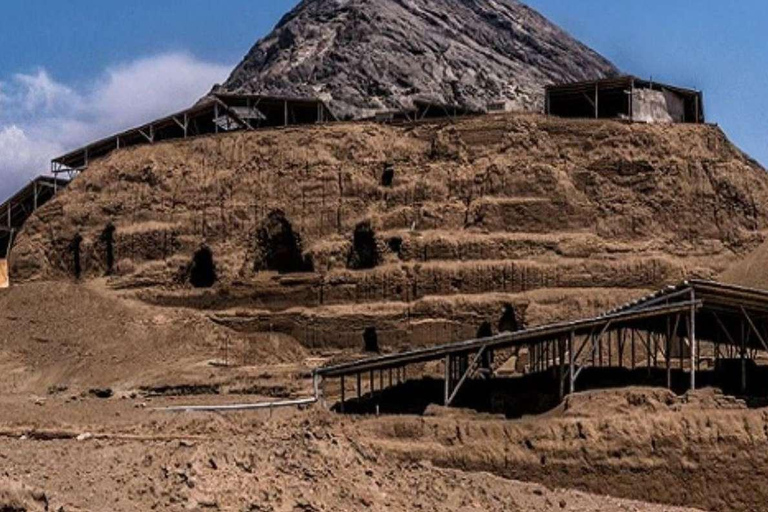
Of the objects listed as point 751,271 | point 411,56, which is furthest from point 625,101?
point 411,56

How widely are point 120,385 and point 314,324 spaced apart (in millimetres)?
7667

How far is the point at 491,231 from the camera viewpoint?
43938 mm

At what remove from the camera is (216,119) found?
54.7 m

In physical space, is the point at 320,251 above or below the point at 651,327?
Result: above

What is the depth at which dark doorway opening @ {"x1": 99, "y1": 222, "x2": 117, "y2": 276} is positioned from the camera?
162 ft

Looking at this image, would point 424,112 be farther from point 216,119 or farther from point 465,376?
point 465,376

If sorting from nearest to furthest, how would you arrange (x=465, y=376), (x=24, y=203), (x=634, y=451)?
(x=634, y=451) < (x=465, y=376) < (x=24, y=203)

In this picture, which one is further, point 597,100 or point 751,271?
point 597,100

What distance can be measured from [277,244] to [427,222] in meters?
6.73

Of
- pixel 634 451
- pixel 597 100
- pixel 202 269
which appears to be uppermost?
pixel 597 100

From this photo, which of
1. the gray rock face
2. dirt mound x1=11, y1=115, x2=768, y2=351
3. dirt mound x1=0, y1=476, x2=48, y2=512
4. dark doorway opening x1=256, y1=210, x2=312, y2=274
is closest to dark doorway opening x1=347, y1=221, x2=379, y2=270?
dirt mound x1=11, y1=115, x2=768, y2=351

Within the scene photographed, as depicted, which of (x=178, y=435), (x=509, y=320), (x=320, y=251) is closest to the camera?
(x=178, y=435)

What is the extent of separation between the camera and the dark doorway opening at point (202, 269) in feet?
156

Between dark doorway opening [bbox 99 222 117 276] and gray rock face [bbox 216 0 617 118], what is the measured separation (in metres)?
25.5
